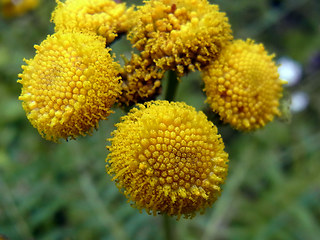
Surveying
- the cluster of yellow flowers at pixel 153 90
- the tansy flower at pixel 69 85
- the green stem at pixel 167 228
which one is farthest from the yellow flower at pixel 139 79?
the green stem at pixel 167 228

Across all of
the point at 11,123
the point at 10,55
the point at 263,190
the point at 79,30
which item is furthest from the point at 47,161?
the point at 263,190

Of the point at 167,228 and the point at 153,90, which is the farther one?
the point at 167,228

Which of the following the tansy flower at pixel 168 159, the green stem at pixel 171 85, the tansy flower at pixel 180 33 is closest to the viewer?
the tansy flower at pixel 168 159

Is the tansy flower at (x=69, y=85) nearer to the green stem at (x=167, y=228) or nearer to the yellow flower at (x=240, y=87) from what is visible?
the yellow flower at (x=240, y=87)

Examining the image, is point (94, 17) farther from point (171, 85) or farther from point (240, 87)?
point (240, 87)

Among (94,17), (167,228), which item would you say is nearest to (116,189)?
(167,228)

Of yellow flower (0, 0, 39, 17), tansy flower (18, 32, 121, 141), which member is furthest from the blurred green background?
tansy flower (18, 32, 121, 141)
